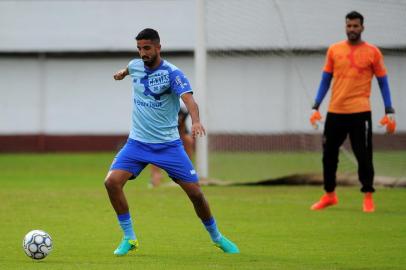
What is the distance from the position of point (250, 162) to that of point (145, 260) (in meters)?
10.9

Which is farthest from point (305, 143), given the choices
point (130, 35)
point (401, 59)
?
point (130, 35)

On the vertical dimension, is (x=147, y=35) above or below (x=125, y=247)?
above

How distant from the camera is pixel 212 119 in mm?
20250

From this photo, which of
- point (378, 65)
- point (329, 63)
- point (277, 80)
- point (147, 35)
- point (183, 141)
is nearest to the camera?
point (147, 35)

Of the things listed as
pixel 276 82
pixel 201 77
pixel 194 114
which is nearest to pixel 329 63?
pixel 194 114

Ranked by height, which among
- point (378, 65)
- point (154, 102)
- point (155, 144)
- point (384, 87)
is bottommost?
point (155, 144)

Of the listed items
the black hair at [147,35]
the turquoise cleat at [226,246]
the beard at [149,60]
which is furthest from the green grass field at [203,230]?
the black hair at [147,35]

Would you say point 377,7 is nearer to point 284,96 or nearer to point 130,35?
point 284,96

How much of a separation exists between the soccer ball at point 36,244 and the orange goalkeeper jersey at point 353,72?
614 cm

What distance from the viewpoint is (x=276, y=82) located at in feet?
71.3

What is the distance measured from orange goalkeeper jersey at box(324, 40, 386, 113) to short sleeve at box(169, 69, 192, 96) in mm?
4802

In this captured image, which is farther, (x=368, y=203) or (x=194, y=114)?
(x=368, y=203)

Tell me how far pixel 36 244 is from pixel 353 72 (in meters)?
6.42

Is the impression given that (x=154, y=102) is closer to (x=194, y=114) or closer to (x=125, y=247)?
(x=194, y=114)
